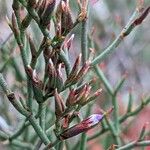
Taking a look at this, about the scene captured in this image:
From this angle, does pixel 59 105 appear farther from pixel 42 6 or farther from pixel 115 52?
pixel 115 52

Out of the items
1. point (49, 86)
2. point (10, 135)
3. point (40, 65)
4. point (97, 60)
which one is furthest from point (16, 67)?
point (49, 86)

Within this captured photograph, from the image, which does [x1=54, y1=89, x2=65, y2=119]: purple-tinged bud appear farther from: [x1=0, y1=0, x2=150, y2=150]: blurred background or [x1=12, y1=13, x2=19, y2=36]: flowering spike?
[x1=0, y1=0, x2=150, y2=150]: blurred background

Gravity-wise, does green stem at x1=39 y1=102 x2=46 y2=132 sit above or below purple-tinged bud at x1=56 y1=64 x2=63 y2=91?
below

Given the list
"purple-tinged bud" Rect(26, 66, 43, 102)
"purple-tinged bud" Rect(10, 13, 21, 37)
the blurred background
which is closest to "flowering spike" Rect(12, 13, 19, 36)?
"purple-tinged bud" Rect(10, 13, 21, 37)

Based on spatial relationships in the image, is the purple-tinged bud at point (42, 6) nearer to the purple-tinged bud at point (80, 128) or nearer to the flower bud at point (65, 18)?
the flower bud at point (65, 18)

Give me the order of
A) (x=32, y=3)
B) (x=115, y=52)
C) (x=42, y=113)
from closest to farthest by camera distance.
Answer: (x=32, y=3), (x=42, y=113), (x=115, y=52)

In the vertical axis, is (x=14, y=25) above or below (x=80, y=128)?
above

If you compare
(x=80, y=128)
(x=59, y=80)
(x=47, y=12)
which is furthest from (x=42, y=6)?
(x=80, y=128)

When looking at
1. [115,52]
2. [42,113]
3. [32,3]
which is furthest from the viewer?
[115,52]

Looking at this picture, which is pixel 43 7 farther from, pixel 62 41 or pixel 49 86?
pixel 49 86

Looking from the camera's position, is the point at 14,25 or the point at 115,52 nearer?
the point at 14,25

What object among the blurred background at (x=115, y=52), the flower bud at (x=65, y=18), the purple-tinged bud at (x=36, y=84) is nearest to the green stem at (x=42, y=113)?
the purple-tinged bud at (x=36, y=84)
